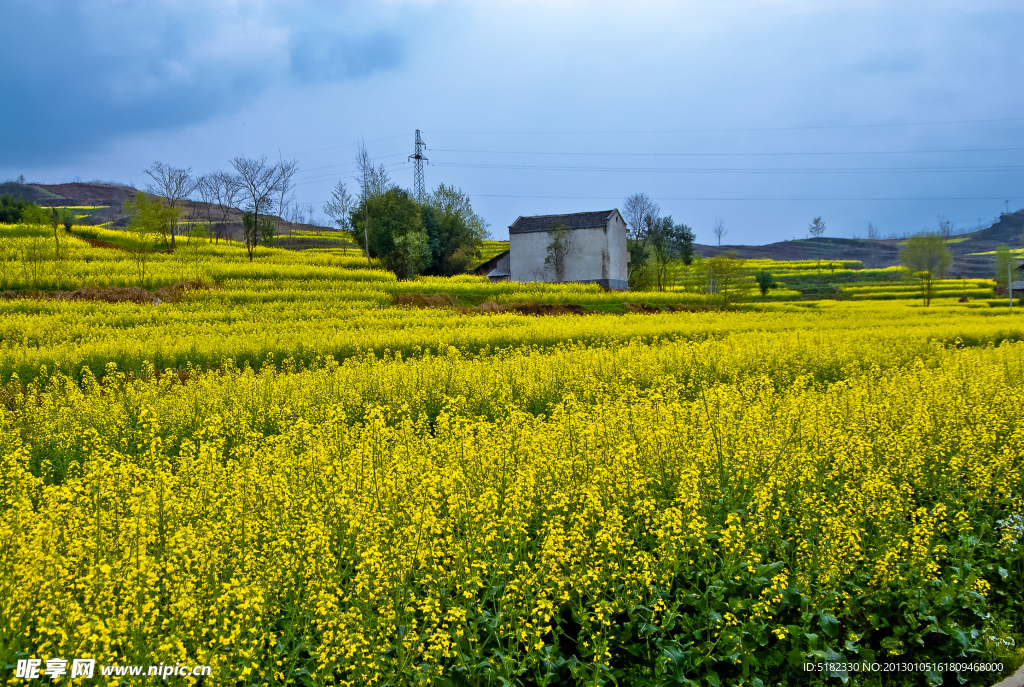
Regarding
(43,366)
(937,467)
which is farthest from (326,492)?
(43,366)

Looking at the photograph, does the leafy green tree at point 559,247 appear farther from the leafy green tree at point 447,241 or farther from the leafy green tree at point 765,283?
the leafy green tree at point 765,283

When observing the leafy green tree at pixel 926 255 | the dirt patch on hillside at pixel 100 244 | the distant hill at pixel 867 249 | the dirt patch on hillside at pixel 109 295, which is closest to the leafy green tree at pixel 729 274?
the leafy green tree at pixel 926 255

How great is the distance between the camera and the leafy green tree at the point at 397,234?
48594mm

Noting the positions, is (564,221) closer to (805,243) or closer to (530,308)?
(530,308)

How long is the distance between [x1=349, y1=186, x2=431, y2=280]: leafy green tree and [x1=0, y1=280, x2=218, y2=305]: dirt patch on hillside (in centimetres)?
2231

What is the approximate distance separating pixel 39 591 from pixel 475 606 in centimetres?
249

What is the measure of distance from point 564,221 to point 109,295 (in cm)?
3531

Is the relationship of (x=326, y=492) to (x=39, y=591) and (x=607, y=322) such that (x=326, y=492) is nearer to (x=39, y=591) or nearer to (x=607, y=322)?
(x=39, y=591)

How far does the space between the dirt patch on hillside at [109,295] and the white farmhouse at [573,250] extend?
30.6 m

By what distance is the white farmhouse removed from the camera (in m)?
49.9

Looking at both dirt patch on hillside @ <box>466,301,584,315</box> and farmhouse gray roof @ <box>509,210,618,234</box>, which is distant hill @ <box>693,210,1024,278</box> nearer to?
farmhouse gray roof @ <box>509,210,618,234</box>

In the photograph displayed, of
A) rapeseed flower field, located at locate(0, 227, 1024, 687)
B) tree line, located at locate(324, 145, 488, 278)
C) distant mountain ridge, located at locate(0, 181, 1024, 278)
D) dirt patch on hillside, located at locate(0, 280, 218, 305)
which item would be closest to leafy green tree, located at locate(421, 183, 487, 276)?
tree line, located at locate(324, 145, 488, 278)

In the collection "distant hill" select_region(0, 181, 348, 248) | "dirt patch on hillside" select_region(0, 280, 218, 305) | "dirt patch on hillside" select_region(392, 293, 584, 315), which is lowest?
"dirt patch on hillside" select_region(392, 293, 584, 315)

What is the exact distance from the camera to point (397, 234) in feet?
162
